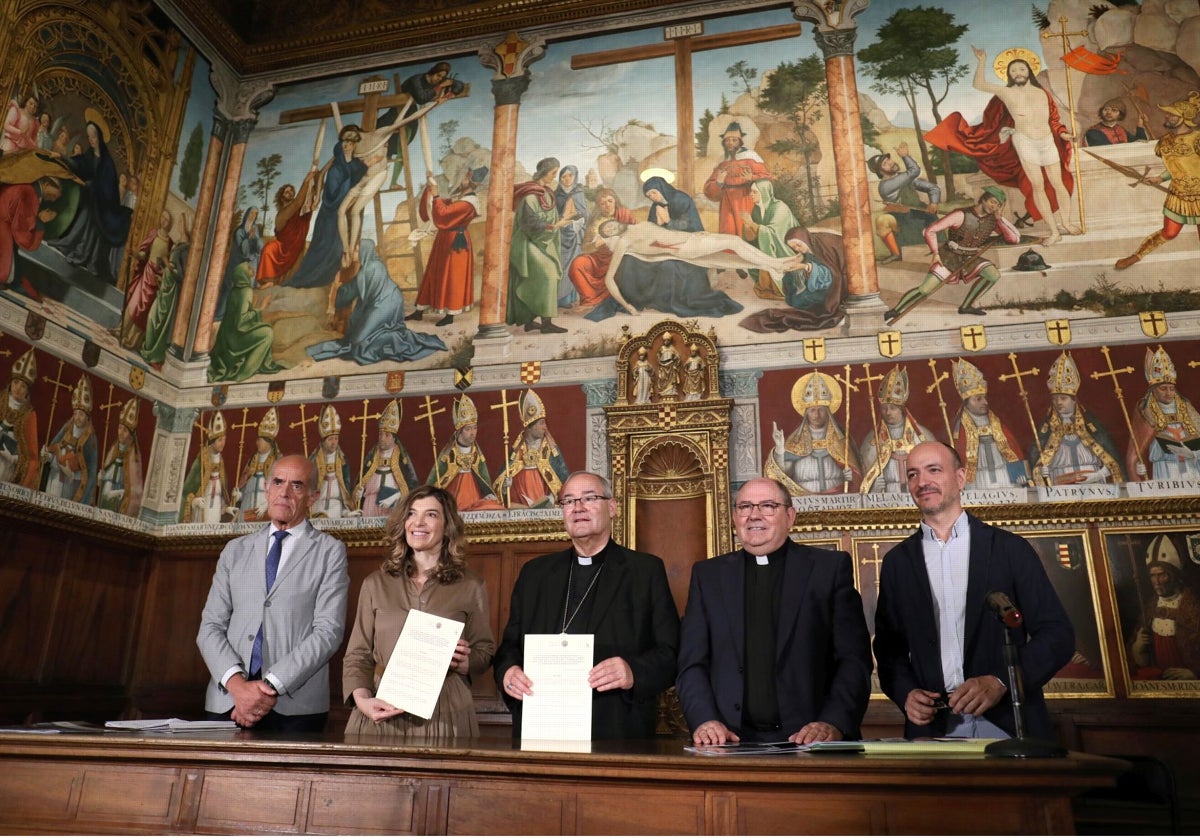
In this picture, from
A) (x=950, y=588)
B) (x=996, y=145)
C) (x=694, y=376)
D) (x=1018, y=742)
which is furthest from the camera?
(x=996, y=145)

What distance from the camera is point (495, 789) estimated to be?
277 centimetres

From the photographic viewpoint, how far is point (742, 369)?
26.5 ft

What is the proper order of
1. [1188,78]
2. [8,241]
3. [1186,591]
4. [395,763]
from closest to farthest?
[395,763]
[1186,591]
[8,241]
[1188,78]

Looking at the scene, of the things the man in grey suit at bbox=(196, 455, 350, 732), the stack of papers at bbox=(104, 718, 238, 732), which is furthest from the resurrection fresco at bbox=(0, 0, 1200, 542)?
the stack of papers at bbox=(104, 718, 238, 732)

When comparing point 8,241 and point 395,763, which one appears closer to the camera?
point 395,763

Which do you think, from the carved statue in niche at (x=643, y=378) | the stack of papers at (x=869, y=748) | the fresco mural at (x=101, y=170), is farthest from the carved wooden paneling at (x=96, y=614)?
the stack of papers at (x=869, y=748)

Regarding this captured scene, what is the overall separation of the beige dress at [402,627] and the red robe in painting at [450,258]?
17.1 feet

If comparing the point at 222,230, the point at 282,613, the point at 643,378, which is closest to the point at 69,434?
A: the point at 222,230

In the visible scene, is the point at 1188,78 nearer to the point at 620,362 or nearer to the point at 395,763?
the point at 620,362

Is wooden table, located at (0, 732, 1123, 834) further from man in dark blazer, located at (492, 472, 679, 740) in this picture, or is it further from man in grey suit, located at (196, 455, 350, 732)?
man in grey suit, located at (196, 455, 350, 732)

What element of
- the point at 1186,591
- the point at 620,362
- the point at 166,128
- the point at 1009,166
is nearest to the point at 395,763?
the point at 620,362

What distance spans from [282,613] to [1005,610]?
3.67 meters

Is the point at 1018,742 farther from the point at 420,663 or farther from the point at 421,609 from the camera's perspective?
the point at 421,609

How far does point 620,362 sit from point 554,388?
2.32 feet
